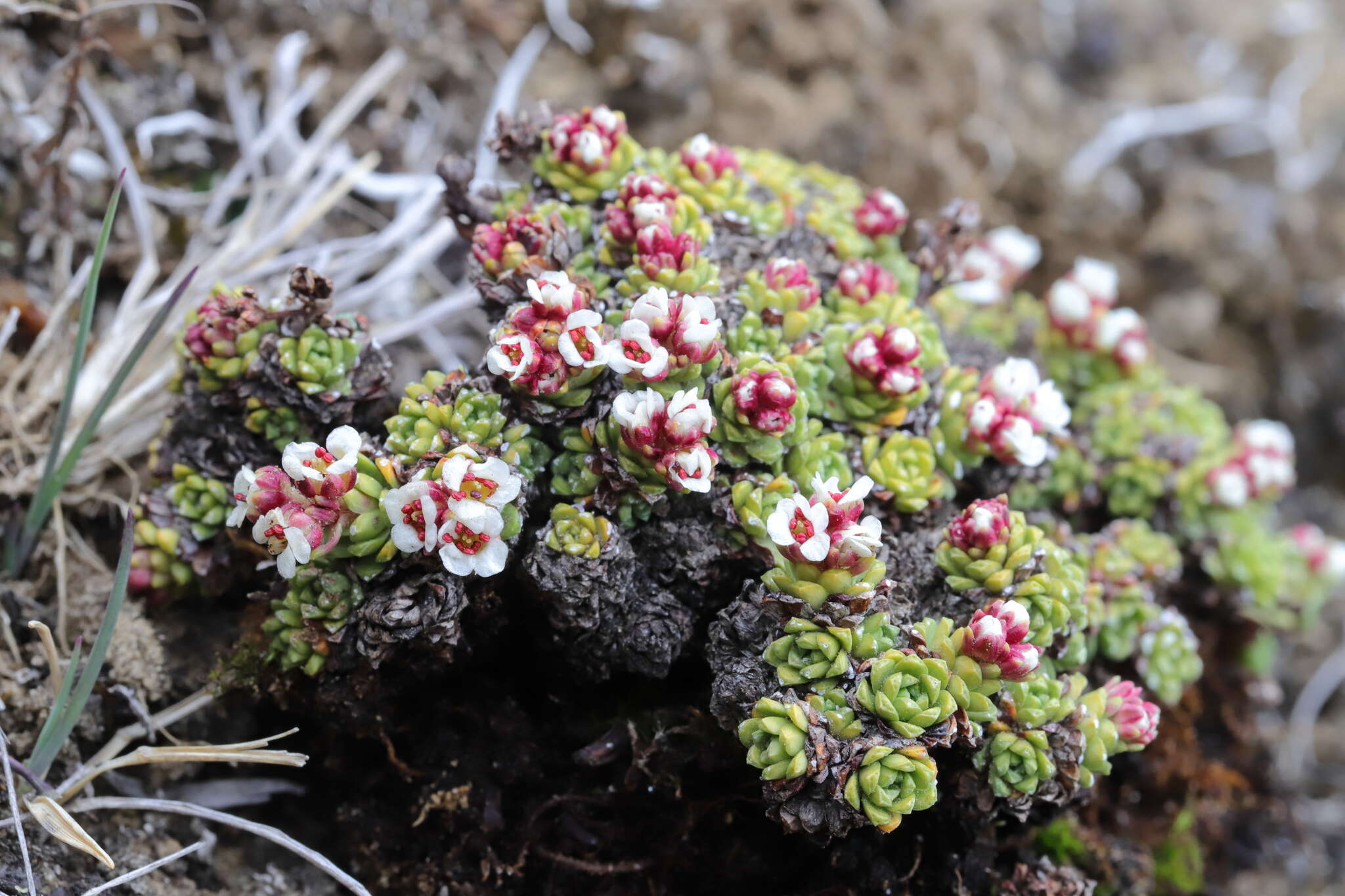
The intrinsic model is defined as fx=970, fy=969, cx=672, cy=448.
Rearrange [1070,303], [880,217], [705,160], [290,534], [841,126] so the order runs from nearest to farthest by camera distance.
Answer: [290,534], [705,160], [880,217], [1070,303], [841,126]

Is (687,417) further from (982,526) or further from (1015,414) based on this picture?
(1015,414)

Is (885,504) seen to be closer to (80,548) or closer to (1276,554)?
(1276,554)

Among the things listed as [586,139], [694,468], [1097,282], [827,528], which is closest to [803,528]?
[827,528]

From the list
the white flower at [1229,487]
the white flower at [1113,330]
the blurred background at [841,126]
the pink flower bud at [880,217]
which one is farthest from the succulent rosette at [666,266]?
the white flower at [1229,487]

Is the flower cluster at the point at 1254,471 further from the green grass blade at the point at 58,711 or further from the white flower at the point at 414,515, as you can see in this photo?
the green grass blade at the point at 58,711

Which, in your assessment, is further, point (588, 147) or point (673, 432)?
point (588, 147)

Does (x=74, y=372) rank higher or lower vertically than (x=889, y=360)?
lower

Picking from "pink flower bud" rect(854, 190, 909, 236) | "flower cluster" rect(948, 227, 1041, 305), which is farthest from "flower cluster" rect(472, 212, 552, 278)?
"flower cluster" rect(948, 227, 1041, 305)
